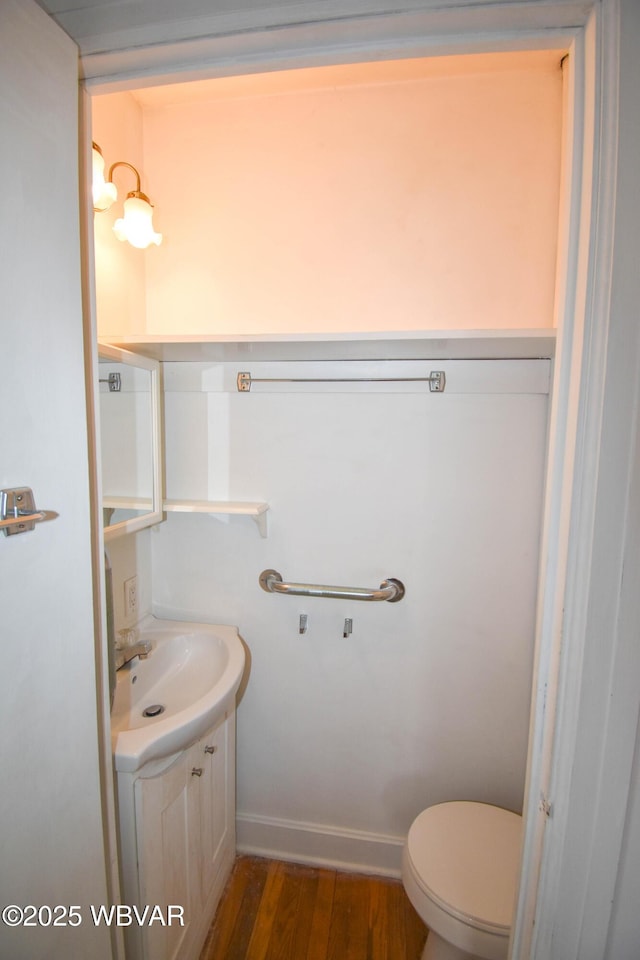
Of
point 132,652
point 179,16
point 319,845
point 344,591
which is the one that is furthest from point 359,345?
point 319,845

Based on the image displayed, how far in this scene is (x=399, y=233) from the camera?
48.4 inches

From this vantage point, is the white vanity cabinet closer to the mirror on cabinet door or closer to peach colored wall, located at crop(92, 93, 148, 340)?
the mirror on cabinet door

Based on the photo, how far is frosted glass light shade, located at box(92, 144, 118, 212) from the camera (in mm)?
990

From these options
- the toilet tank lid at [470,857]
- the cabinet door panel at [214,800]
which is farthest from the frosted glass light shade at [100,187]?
the toilet tank lid at [470,857]

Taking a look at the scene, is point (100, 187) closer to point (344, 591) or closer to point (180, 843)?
point (344, 591)

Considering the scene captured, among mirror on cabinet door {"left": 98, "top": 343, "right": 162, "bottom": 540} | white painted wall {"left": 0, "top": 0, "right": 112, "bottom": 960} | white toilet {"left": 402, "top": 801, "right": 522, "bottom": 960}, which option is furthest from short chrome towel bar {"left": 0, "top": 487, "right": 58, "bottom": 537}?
white toilet {"left": 402, "top": 801, "right": 522, "bottom": 960}

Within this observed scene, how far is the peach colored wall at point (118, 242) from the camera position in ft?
3.67

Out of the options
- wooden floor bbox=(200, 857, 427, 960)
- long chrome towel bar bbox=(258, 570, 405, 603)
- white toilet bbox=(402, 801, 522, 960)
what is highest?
long chrome towel bar bbox=(258, 570, 405, 603)

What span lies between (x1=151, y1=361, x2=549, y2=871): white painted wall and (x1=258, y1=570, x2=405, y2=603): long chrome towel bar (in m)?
0.04

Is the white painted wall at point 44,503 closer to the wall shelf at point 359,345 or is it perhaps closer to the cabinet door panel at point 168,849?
the cabinet door panel at point 168,849

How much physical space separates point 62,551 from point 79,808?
0.47m

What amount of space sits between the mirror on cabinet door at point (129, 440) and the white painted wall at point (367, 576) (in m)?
0.10

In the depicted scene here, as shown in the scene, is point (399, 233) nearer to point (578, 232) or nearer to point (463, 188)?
point (463, 188)

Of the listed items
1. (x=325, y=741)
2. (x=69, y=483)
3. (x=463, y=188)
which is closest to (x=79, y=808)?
(x=69, y=483)
